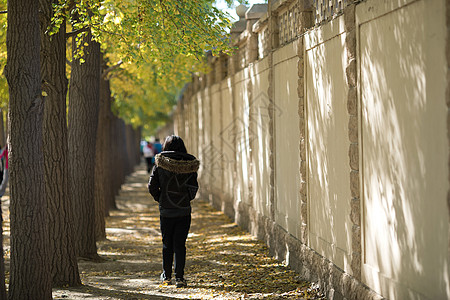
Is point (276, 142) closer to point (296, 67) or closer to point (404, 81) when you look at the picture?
point (296, 67)

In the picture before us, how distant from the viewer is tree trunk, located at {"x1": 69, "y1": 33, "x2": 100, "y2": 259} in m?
10.4

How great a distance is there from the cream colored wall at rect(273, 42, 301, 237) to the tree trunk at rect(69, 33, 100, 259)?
2.80 meters

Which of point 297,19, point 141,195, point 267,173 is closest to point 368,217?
point 297,19

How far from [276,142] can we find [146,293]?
377 centimetres

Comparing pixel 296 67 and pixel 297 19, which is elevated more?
pixel 297 19

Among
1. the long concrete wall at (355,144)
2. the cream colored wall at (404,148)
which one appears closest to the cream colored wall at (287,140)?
the long concrete wall at (355,144)

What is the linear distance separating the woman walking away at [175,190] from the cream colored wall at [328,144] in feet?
4.86

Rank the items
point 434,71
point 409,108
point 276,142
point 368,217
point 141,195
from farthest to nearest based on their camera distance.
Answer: point 141,195 → point 276,142 → point 368,217 → point 409,108 → point 434,71

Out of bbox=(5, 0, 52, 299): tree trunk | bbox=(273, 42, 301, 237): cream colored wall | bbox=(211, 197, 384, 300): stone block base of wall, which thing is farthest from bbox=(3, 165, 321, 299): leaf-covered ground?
bbox=(5, 0, 52, 299): tree trunk

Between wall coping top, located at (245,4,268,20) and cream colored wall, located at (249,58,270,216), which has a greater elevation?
wall coping top, located at (245,4,268,20)

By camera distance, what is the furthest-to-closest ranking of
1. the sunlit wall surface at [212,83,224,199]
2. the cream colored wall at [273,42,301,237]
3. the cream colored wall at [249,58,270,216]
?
the sunlit wall surface at [212,83,224,199] → the cream colored wall at [249,58,270,216] → the cream colored wall at [273,42,301,237]

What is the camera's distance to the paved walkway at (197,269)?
8148mm

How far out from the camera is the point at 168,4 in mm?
8711

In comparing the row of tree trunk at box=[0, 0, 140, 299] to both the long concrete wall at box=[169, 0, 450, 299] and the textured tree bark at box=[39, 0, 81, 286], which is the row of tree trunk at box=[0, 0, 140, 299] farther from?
the long concrete wall at box=[169, 0, 450, 299]
